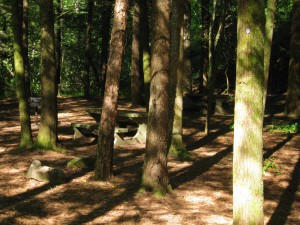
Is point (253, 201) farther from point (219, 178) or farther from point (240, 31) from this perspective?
point (219, 178)

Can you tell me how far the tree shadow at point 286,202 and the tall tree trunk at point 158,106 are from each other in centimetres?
223

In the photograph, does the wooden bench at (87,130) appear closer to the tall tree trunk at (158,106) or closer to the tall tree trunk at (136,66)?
the tall tree trunk at (158,106)

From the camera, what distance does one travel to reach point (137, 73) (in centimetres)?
2033

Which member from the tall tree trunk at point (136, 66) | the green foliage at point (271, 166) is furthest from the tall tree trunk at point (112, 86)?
the tall tree trunk at point (136, 66)

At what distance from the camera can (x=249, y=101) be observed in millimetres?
4949

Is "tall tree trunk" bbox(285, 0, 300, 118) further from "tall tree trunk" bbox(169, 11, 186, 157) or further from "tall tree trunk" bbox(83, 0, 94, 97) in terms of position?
"tall tree trunk" bbox(83, 0, 94, 97)

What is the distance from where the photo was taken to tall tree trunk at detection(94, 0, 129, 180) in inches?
352

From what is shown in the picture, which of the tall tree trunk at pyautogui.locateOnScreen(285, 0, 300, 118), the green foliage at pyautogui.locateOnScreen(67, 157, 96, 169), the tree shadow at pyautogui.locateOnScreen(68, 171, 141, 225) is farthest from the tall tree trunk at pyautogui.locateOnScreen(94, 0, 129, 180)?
the tall tree trunk at pyautogui.locateOnScreen(285, 0, 300, 118)

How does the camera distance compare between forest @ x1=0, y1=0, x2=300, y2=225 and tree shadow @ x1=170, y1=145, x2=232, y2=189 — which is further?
tree shadow @ x1=170, y1=145, x2=232, y2=189

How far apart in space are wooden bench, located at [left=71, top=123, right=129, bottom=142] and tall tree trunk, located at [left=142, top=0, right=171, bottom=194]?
439 centimetres

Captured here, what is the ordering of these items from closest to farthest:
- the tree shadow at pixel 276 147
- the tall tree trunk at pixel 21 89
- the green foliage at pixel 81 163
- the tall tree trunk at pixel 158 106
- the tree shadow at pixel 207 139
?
the tall tree trunk at pixel 158 106
the green foliage at pixel 81 163
the tall tree trunk at pixel 21 89
the tree shadow at pixel 276 147
the tree shadow at pixel 207 139

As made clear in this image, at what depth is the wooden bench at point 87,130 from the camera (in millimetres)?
12769

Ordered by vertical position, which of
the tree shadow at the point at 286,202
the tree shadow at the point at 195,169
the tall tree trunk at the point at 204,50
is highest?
the tall tree trunk at the point at 204,50

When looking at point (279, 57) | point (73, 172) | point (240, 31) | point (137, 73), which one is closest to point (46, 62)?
point (73, 172)
